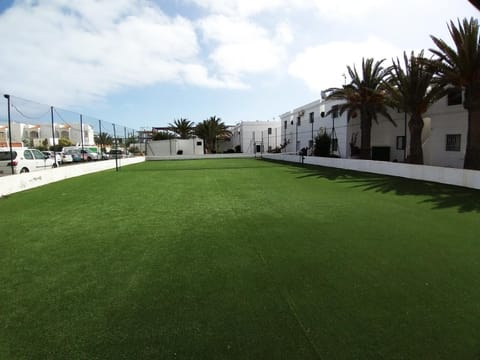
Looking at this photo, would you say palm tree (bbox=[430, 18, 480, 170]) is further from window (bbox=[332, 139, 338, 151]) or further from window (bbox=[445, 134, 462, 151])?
window (bbox=[332, 139, 338, 151])

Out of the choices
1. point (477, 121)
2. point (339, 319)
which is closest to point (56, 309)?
point (339, 319)

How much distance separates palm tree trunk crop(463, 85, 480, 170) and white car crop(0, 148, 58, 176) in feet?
63.1

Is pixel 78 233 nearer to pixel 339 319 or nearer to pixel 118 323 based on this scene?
pixel 118 323

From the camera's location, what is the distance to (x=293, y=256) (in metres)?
4.59

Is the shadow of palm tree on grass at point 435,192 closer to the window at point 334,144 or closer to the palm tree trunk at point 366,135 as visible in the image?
the palm tree trunk at point 366,135

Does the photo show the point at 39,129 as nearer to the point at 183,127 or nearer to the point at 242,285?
the point at 183,127

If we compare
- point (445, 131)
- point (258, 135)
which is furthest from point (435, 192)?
point (258, 135)

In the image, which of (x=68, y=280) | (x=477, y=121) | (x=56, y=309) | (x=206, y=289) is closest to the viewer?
(x=56, y=309)

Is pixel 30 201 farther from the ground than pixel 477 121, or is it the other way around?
pixel 477 121

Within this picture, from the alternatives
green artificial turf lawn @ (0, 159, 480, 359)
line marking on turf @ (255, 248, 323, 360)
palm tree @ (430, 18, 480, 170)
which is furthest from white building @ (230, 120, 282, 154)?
line marking on turf @ (255, 248, 323, 360)

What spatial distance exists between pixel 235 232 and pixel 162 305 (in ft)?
9.13

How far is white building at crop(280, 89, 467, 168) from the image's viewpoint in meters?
18.6

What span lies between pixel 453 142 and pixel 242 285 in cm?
2025

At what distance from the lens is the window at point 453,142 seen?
1852 centimetres
